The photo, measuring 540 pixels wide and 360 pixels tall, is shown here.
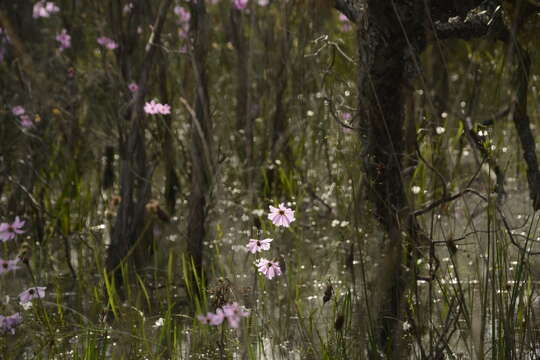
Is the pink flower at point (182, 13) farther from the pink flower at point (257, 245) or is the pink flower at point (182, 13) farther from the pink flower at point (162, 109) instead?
the pink flower at point (257, 245)

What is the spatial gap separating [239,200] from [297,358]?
120 centimetres

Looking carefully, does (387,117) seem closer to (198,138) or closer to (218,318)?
(218,318)

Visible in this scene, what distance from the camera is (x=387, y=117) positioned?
185cm

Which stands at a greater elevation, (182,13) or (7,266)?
(182,13)

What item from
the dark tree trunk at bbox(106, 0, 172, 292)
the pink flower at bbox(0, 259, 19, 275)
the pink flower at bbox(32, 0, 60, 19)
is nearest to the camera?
the pink flower at bbox(0, 259, 19, 275)

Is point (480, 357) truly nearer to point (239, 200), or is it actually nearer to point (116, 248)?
point (116, 248)

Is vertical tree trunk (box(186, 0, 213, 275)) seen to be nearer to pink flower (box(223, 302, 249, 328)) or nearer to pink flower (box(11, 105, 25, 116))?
pink flower (box(223, 302, 249, 328))

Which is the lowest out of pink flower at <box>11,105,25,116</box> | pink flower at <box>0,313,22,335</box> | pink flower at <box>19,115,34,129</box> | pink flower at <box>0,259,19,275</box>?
pink flower at <box>0,313,22,335</box>

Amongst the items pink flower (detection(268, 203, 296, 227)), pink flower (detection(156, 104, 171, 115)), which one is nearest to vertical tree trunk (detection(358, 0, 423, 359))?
pink flower (detection(268, 203, 296, 227))

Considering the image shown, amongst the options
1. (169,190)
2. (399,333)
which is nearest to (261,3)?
(169,190)

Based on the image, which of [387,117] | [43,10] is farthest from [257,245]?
[43,10]

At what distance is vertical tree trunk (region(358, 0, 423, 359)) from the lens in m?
1.75

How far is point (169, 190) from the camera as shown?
3094 mm

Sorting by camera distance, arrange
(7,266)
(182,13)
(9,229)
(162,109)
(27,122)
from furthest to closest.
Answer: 1. (182,13)
2. (27,122)
3. (162,109)
4. (9,229)
5. (7,266)
